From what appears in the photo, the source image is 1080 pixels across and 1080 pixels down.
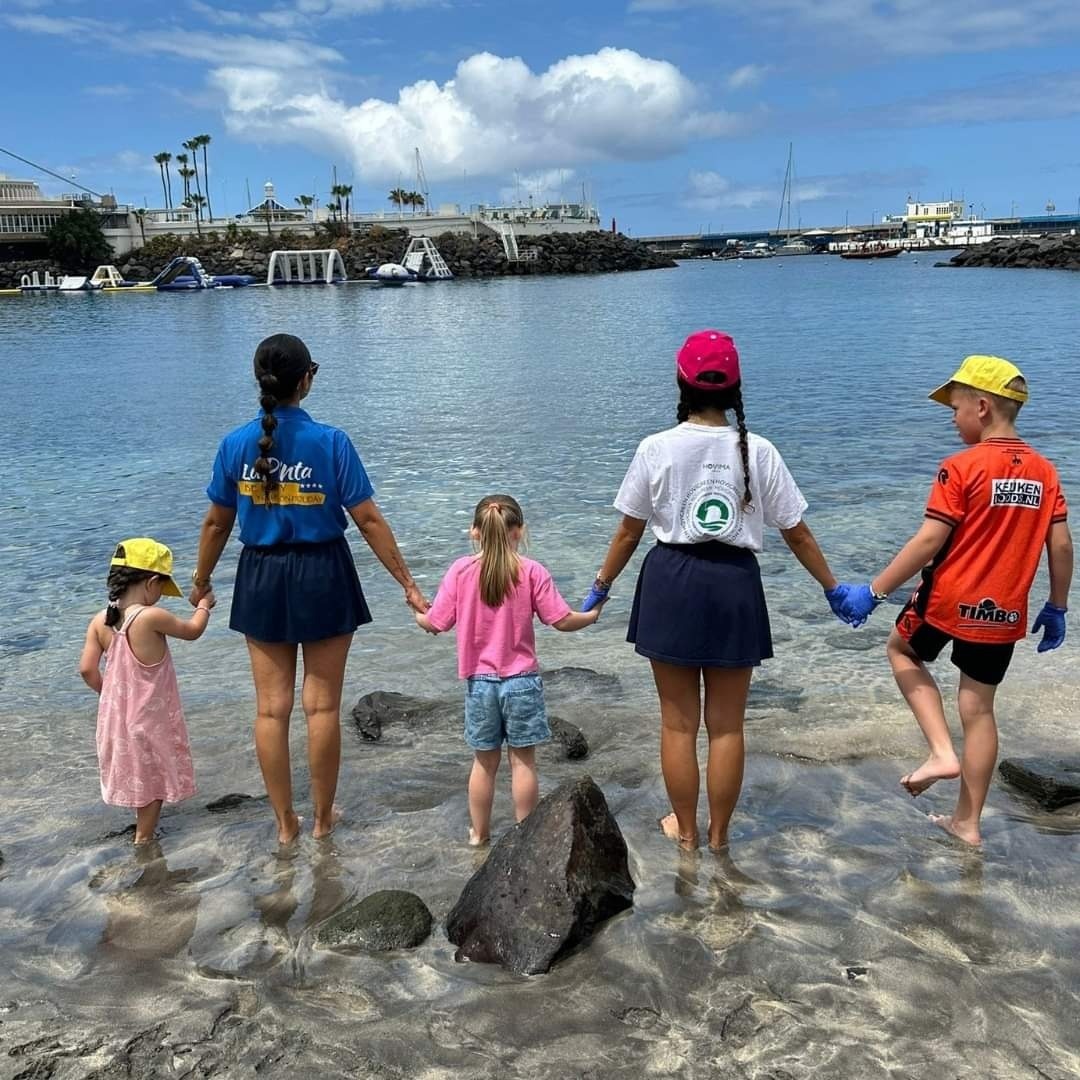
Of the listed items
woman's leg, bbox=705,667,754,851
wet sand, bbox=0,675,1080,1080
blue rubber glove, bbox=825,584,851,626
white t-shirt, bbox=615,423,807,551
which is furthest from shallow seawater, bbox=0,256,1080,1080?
white t-shirt, bbox=615,423,807,551

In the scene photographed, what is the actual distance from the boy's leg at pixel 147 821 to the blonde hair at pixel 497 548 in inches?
85.3

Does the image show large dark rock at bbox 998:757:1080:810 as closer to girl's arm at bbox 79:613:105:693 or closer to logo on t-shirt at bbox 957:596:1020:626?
logo on t-shirt at bbox 957:596:1020:626

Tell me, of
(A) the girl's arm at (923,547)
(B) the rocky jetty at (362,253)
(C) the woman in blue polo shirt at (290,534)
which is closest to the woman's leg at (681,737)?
(A) the girl's arm at (923,547)

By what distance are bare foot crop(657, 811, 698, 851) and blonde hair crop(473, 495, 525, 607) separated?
4.81 ft

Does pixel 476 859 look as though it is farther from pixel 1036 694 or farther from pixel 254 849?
pixel 1036 694

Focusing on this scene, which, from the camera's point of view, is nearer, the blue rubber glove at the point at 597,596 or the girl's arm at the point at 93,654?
the blue rubber glove at the point at 597,596

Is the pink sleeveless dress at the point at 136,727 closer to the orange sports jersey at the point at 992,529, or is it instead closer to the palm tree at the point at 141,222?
the orange sports jersey at the point at 992,529

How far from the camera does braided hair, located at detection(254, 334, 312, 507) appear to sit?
4.54 metres

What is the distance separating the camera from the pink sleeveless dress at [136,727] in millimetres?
→ 5047

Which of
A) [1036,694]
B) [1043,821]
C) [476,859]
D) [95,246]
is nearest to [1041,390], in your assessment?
[1036,694]

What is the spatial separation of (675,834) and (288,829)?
1.98 m

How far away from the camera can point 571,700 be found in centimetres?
762

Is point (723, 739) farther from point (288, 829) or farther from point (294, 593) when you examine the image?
point (288, 829)

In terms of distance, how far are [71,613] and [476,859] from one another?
273 inches
